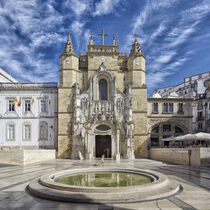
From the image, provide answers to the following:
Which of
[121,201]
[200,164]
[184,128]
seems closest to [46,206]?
[121,201]

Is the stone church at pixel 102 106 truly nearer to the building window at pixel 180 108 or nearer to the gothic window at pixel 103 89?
the gothic window at pixel 103 89

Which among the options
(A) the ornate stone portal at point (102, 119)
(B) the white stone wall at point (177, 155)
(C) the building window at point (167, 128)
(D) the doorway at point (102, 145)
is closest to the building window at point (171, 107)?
(C) the building window at point (167, 128)

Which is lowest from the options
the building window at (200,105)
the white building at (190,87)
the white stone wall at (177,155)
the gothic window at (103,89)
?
the white stone wall at (177,155)

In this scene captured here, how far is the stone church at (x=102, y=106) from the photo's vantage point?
27984 millimetres

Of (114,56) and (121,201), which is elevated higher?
(114,56)

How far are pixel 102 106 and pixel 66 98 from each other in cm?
523

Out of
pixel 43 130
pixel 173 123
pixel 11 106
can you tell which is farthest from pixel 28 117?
pixel 173 123

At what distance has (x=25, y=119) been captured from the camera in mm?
30188

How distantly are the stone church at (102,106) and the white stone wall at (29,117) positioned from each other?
1.77 m

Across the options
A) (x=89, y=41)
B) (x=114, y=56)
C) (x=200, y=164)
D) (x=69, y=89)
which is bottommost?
(x=200, y=164)

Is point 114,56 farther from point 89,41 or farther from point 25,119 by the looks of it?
point 25,119

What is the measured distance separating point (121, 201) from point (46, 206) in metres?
2.95

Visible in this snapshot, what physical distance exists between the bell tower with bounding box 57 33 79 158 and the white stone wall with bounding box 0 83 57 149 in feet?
4.98

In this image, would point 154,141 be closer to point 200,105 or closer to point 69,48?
point 200,105
